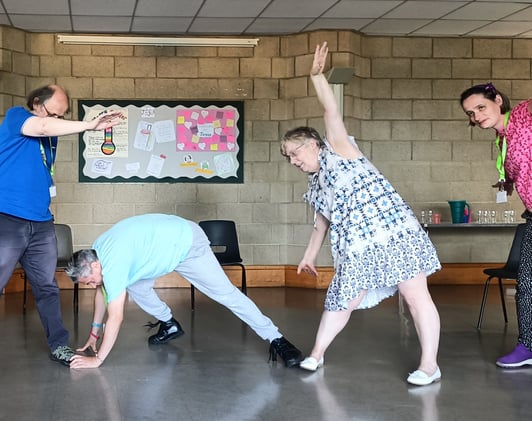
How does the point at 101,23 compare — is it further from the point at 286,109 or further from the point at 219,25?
the point at 286,109

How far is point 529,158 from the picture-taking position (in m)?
3.84

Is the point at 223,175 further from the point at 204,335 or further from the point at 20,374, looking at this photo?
the point at 20,374

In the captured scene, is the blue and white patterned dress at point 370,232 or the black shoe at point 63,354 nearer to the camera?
the blue and white patterned dress at point 370,232

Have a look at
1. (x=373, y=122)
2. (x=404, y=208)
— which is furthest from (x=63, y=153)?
(x=404, y=208)

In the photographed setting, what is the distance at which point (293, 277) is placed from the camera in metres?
8.09

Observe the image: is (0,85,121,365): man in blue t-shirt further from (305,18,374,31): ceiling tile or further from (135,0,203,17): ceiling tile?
(305,18,374,31): ceiling tile

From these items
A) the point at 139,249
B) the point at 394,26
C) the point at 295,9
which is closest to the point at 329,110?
the point at 139,249

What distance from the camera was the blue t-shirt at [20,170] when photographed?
3844 mm

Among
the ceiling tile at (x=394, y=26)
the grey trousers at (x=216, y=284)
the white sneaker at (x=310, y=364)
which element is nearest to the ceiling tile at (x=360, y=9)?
the ceiling tile at (x=394, y=26)

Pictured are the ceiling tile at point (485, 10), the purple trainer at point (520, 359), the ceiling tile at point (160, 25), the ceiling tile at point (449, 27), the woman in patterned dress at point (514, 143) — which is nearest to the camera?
the woman in patterned dress at point (514, 143)

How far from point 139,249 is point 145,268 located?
17cm

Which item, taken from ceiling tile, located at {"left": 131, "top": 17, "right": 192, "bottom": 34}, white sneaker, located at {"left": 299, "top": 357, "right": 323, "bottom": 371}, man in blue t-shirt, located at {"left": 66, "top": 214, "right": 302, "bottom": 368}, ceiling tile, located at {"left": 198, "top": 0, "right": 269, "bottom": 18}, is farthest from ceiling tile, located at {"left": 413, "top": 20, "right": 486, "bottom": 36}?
white sneaker, located at {"left": 299, "top": 357, "right": 323, "bottom": 371}

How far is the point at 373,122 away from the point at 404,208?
458 cm

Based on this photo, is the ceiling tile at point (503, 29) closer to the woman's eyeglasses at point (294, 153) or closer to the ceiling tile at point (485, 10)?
the ceiling tile at point (485, 10)
